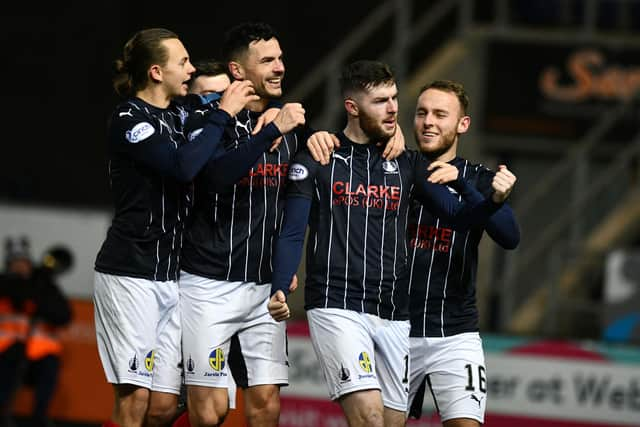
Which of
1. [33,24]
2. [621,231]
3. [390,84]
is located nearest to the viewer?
[390,84]

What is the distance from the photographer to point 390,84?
606 cm

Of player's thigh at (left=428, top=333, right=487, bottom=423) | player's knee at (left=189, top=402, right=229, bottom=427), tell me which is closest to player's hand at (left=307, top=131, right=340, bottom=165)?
player's thigh at (left=428, top=333, right=487, bottom=423)

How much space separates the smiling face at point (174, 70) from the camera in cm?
599

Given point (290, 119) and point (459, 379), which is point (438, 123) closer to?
point (290, 119)

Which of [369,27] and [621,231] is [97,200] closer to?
[369,27]

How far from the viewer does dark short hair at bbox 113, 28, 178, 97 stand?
A: 596 centimetres

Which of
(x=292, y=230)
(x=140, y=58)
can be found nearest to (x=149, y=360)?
(x=292, y=230)

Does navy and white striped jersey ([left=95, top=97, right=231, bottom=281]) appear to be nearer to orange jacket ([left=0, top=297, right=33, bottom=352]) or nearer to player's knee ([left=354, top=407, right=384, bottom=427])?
player's knee ([left=354, top=407, right=384, bottom=427])

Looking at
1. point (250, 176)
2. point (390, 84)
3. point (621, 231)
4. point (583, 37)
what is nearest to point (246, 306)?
point (250, 176)

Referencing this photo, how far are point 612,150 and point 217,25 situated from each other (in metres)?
4.25

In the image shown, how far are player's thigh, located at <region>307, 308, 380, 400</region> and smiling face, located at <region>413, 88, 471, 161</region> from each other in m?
0.92

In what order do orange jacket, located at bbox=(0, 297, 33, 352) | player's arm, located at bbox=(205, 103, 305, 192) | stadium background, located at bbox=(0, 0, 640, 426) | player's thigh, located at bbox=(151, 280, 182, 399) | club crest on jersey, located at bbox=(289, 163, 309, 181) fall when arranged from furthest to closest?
1. orange jacket, located at bbox=(0, 297, 33, 352)
2. stadium background, located at bbox=(0, 0, 640, 426)
3. player's thigh, located at bbox=(151, 280, 182, 399)
4. club crest on jersey, located at bbox=(289, 163, 309, 181)
5. player's arm, located at bbox=(205, 103, 305, 192)

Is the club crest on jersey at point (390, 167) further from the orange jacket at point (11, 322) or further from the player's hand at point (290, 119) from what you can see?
the orange jacket at point (11, 322)

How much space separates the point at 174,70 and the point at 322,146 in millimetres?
730
